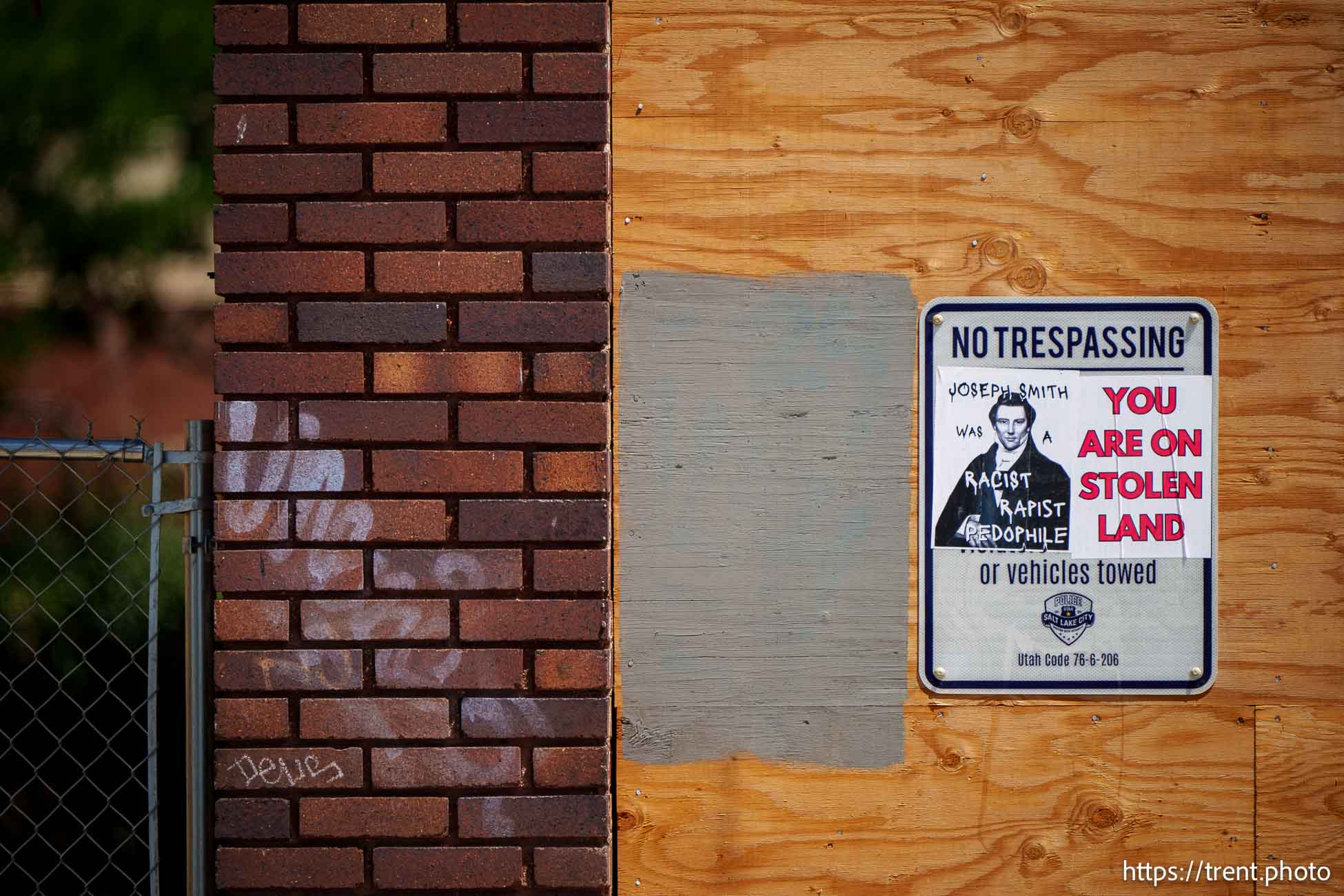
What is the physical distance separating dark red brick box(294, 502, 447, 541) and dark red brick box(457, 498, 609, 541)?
0.06m

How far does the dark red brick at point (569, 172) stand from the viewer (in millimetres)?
2143

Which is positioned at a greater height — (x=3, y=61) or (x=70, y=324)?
(x=3, y=61)

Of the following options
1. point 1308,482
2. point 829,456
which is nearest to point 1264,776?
point 1308,482

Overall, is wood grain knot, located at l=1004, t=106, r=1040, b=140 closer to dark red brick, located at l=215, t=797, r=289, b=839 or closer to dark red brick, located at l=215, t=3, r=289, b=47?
dark red brick, located at l=215, t=3, r=289, b=47

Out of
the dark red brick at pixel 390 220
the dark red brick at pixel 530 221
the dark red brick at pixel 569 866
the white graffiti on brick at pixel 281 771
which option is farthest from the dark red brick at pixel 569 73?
the dark red brick at pixel 569 866

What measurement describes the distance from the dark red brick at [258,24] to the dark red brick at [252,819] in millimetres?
1644

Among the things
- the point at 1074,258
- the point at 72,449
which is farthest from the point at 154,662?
the point at 1074,258

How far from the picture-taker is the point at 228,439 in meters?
2.14

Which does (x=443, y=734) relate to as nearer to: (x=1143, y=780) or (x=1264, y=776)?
(x=1143, y=780)

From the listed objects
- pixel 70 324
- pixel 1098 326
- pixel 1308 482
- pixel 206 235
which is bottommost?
pixel 1308 482

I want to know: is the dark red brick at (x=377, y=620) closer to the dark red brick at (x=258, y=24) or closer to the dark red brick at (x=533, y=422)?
the dark red brick at (x=533, y=422)

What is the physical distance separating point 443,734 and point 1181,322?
1913 mm

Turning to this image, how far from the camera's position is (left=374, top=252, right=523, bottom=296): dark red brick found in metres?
2.14

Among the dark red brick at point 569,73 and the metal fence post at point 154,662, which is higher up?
the dark red brick at point 569,73
